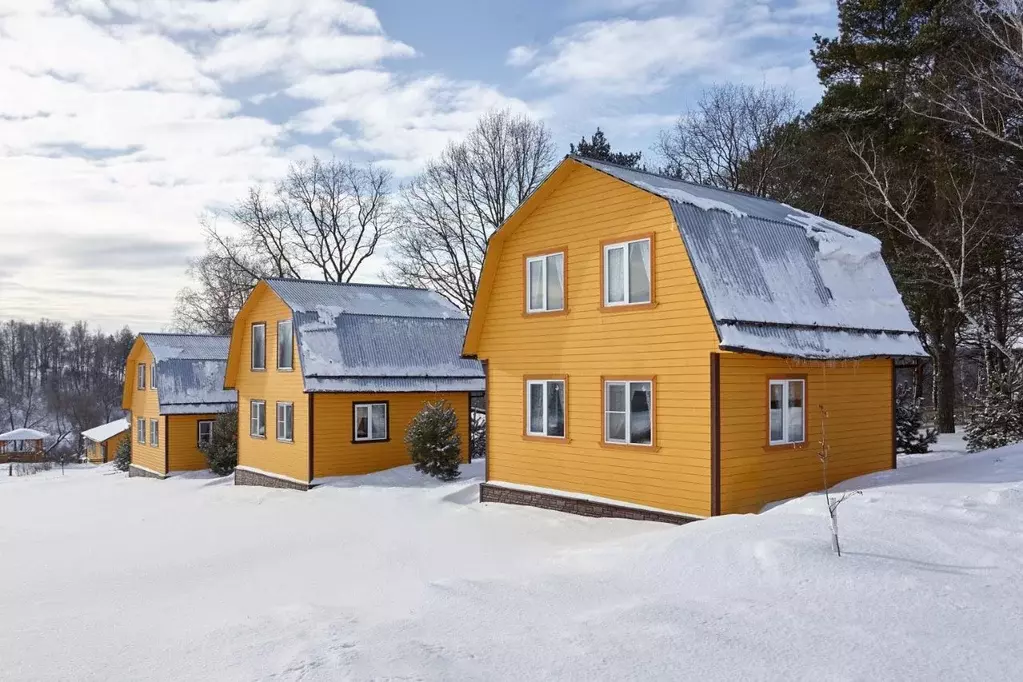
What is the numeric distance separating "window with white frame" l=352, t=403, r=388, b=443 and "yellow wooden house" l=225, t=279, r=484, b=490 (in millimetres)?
31

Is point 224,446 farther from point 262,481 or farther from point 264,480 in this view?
point 264,480

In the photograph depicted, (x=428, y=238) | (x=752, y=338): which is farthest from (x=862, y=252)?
(x=428, y=238)

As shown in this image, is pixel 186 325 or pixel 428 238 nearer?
pixel 428 238

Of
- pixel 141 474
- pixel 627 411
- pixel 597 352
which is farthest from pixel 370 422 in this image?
pixel 141 474

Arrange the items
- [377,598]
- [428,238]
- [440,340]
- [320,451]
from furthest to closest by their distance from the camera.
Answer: [428,238]
[440,340]
[320,451]
[377,598]

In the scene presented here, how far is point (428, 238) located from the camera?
146 ft

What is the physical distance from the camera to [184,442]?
1367 inches

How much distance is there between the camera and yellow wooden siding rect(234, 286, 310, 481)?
24078 millimetres

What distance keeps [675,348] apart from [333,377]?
12688 mm

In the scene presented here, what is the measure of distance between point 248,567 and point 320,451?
10764 millimetres

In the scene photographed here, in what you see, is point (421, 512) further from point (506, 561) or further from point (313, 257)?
point (313, 257)

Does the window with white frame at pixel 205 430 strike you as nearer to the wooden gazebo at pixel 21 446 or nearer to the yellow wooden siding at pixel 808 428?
the yellow wooden siding at pixel 808 428

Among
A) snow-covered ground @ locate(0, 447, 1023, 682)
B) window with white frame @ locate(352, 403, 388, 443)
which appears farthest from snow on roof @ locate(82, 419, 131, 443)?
snow-covered ground @ locate(0, 447, 1023, 682)

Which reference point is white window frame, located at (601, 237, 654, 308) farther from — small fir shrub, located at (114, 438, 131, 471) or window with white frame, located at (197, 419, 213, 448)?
small fir shrub, located at (114, 438, 131, 471)
